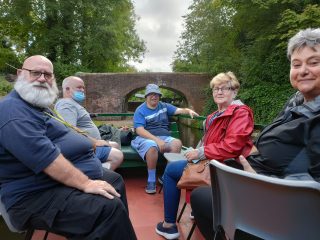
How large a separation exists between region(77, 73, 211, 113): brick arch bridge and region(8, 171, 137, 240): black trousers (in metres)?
17.9

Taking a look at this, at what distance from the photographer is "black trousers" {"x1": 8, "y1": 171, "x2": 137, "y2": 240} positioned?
1731 mm

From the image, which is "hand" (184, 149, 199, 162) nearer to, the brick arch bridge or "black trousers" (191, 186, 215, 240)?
"black trousers" (191, 186, 215, 240)

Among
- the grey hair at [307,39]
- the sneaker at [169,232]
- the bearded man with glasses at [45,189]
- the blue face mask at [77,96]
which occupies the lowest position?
the sneaker at [169,232]

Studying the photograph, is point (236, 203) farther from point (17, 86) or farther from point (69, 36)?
→ point (69, 36)

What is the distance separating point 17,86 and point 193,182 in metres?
1.34

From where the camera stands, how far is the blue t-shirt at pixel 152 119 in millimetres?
4254

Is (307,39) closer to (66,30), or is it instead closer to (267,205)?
(267,205)

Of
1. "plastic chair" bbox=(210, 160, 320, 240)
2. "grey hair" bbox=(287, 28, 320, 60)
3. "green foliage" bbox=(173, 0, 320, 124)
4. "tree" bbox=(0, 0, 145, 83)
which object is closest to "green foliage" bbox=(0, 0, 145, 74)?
"tree" bbox=(0, 0, 145, 83)

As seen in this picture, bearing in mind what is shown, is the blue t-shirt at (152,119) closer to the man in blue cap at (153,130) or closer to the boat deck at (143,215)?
the man in blue cap at (153,130)

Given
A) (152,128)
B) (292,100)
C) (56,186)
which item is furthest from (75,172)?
(152,128)

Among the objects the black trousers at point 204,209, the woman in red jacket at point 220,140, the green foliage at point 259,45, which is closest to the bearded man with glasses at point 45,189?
the black trousers at point 204,209

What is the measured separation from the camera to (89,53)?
22906 mm

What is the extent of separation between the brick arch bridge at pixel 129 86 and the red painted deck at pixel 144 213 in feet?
50.8

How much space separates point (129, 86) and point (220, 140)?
17.7 metres
